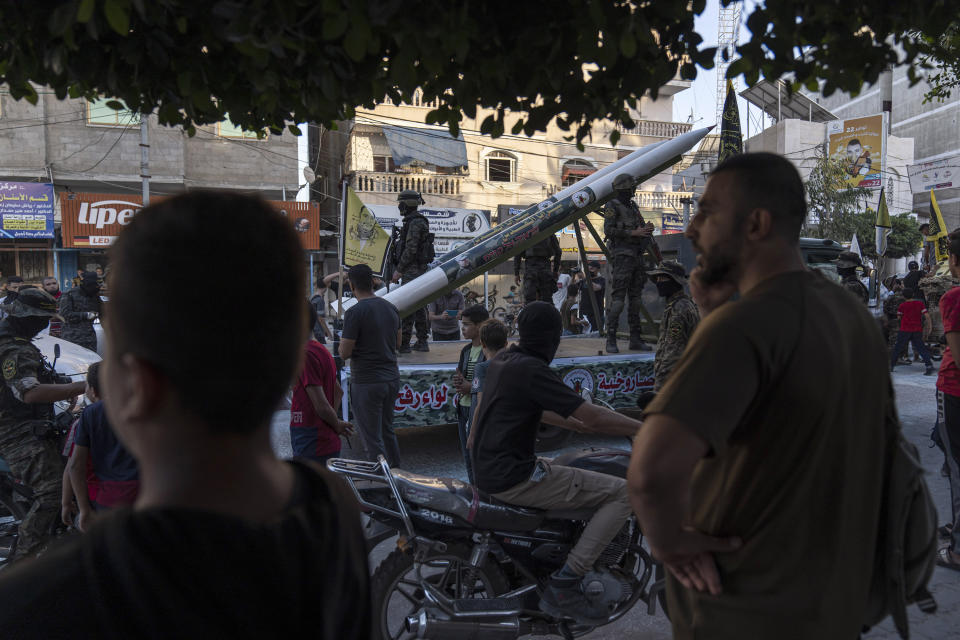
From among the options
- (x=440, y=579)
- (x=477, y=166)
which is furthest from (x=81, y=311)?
(x=477, y=166)

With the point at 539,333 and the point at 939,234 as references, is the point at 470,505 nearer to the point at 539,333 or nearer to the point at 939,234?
the point at 539,333

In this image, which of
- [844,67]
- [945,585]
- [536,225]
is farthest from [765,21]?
[536,225]

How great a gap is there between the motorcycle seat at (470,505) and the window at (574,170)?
28.1m

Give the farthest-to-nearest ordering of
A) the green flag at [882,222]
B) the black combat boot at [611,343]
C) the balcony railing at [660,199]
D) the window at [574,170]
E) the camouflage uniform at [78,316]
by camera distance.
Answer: the balcony railing at [660,199], the window at [574,170], the green flag at [882,222], the camouflage uniform at [78,316], the black combat boot at [611,343]

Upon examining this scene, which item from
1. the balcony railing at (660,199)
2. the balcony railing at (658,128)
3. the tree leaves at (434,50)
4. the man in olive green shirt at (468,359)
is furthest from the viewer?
the balcony railing at (660,199)

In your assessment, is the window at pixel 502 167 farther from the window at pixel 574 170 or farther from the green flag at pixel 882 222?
the green flag at pixel 882 222

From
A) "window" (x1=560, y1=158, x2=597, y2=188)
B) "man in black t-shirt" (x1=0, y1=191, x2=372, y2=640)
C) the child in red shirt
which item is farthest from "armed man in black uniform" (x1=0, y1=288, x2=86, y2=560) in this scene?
"window" (x1=560, y1=158, x2=597, y2=188)

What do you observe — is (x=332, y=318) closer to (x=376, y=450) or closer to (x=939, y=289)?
(x=376, y=450)

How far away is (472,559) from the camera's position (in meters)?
3.37

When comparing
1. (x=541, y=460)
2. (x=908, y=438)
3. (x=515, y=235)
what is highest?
(x=515, y=235)

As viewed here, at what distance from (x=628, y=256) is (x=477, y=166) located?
21018mm

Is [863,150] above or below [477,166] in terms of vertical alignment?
above

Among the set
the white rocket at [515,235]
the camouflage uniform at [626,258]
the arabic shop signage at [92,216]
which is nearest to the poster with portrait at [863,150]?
the arabic shop signage at [92,216]

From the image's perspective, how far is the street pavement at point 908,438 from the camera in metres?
3.83
